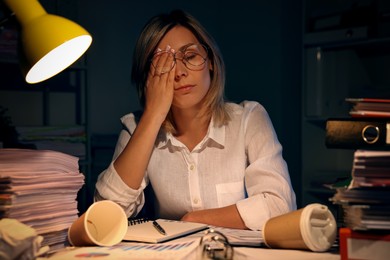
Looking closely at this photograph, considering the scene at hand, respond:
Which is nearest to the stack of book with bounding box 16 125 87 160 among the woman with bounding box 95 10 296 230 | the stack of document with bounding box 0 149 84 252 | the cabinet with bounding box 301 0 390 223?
the woman with bounding box 95 10 296 230

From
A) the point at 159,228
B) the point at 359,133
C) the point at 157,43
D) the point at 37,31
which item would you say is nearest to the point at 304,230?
the point at 359,133

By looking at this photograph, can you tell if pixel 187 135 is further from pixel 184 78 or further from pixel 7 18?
pixel 7 18

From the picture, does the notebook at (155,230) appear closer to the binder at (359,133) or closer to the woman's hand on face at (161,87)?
the binder at (359,133)

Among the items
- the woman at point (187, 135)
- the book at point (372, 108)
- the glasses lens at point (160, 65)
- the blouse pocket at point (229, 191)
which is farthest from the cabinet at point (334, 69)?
the book at point (372, 108)

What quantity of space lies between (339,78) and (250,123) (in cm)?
153

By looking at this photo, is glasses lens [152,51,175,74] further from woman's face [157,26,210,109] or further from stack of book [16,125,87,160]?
stack of book [16,125,87,160]

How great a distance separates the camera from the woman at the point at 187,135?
183 centimetres

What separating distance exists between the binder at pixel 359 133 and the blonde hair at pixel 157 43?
37.2 inches

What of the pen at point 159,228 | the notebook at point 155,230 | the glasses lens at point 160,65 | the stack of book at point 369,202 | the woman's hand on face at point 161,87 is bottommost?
the notebook at point 155,230

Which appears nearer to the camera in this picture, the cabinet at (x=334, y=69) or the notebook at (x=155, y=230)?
the notebook at (x=155, y=230)

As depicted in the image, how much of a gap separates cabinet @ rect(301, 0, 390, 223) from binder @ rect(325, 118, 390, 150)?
85.2 inches

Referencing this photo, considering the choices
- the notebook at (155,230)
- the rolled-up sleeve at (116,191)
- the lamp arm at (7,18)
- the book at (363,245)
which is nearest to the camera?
the book at (363,245)

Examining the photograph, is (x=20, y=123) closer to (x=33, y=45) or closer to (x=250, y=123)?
(x=250, y=123)

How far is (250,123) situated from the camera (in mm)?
1997
